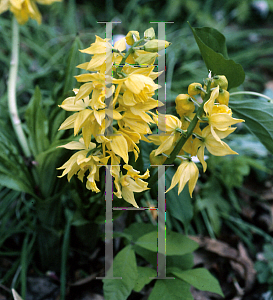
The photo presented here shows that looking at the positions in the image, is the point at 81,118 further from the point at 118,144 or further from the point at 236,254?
the point at 236,254

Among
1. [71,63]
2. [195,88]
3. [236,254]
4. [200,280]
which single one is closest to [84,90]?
[195,88]

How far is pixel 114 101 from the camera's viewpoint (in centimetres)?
54

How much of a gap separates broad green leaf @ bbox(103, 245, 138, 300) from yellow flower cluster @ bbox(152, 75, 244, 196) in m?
0.29

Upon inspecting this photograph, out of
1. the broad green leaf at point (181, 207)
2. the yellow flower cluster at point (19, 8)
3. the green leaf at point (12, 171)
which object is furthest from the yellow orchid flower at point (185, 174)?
the yellow flower cluster at point (19, 8)

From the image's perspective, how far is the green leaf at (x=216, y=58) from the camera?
64 centimetres

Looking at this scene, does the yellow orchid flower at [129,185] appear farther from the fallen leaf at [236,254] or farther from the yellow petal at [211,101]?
the fallen leaf at [236,254]

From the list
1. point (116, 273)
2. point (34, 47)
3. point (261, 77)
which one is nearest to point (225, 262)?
point (116, 273)

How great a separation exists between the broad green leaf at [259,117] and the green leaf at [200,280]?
1.35ft

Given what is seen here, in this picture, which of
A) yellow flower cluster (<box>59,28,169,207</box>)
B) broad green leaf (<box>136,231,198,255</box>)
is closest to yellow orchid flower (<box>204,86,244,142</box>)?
yellow flower cluster (<box>59,28,169,207</box>)

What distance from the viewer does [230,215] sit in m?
1.34

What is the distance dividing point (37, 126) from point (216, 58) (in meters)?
0.60

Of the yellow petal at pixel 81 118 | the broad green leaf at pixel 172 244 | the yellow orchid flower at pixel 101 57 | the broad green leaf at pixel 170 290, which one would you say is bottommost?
the broad green leaf at pixel 170 290

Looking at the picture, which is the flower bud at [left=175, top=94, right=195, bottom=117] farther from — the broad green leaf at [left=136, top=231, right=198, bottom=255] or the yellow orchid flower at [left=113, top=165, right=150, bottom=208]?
the broad green leaf at [left=136, top=231, right=198, bottom=255]

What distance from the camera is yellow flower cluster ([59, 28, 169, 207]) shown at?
529mm
